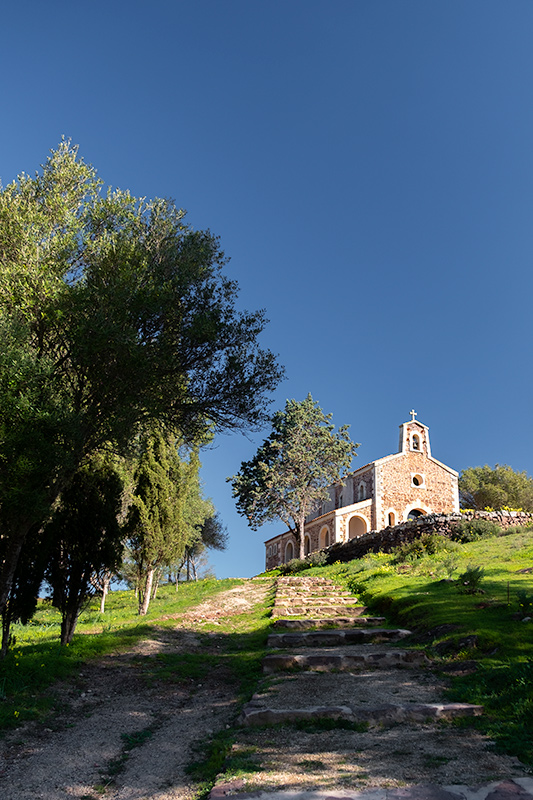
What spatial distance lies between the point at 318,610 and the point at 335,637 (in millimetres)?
3289

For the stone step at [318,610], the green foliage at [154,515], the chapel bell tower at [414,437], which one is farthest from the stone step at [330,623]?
the chapel bell tower at [414,437]

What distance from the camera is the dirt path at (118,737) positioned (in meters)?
5.03

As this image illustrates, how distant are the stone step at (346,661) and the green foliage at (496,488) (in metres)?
44.4

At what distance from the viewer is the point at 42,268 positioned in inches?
401

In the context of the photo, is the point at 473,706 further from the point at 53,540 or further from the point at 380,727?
the point at 53,540

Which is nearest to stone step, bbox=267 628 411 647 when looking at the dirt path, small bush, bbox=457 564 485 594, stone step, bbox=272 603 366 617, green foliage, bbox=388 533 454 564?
the dirt path

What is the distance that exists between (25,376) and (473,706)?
8493 mm

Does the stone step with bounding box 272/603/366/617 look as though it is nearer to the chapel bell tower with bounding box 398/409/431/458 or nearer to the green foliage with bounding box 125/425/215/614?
the green foliage with bounding box 125/425/215/614

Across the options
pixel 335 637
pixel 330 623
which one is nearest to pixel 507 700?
pixel 335 637

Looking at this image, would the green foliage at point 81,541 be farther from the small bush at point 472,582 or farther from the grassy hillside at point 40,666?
the small bush at point 472,582

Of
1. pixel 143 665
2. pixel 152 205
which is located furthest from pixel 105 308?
pixel 143 665

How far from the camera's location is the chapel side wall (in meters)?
36.5

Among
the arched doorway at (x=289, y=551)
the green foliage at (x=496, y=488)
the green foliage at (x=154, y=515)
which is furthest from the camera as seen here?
the green foliage at (x=496, y=488)

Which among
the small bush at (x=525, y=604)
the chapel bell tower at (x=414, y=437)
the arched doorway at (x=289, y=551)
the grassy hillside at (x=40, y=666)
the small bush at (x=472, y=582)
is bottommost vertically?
the grassy hillside at (x=40, y=666)
